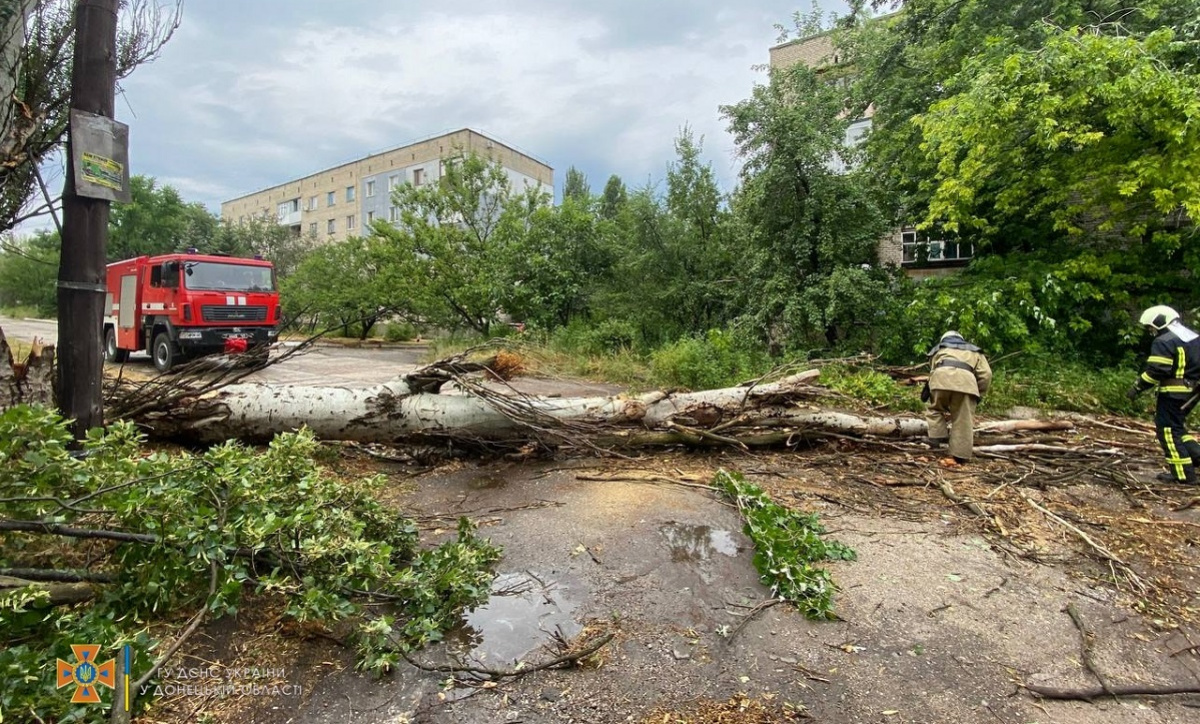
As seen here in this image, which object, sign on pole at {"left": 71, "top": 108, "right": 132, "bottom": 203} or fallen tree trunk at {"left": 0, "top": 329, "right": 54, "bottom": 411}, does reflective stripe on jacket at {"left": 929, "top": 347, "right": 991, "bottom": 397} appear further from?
fallen tree trunk at {"left": 0, "top": 329, "right": 54, "bottom": 411}

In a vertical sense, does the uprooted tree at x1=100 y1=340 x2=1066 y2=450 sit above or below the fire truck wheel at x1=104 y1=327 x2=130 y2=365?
below

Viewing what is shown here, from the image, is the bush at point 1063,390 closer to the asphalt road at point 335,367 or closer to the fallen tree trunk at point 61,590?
the fallen tree trunk at point 61,590

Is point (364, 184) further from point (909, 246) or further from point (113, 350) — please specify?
point (909, 246)

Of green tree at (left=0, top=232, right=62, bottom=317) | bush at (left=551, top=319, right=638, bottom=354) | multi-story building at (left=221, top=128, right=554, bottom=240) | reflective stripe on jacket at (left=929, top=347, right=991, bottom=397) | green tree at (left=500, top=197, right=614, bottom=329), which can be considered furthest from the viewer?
multi-story building at (left=221, top=128, right=554, bottom=240)

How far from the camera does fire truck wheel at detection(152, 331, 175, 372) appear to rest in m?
11.0

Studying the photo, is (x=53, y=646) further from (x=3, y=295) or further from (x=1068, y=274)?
(x=3, y=295)

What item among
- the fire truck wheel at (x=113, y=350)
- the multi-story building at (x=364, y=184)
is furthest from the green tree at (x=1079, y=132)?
the multi-story building at (x=364, y=184)

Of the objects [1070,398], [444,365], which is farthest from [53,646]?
[1070,398]

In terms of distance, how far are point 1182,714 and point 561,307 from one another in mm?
14080

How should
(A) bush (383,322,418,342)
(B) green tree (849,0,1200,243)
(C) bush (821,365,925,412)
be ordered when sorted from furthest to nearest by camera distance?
(A) bush (383,322,418,342) → (B) green tree (849,0,1200,243) → (C) bush (821,365,925,412)

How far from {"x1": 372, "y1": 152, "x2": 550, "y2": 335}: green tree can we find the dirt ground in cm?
1293

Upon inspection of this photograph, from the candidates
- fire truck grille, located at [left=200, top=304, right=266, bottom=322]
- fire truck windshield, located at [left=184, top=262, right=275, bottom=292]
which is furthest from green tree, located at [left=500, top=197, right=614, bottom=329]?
fire truck grille, located at [left=200, top=304, right=266, bottom=322]

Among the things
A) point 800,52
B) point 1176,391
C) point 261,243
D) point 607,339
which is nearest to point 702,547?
point 1176,391

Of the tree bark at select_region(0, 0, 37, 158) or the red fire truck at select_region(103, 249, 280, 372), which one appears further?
the red fire truck at select_region(103, 249, 280, 372)
